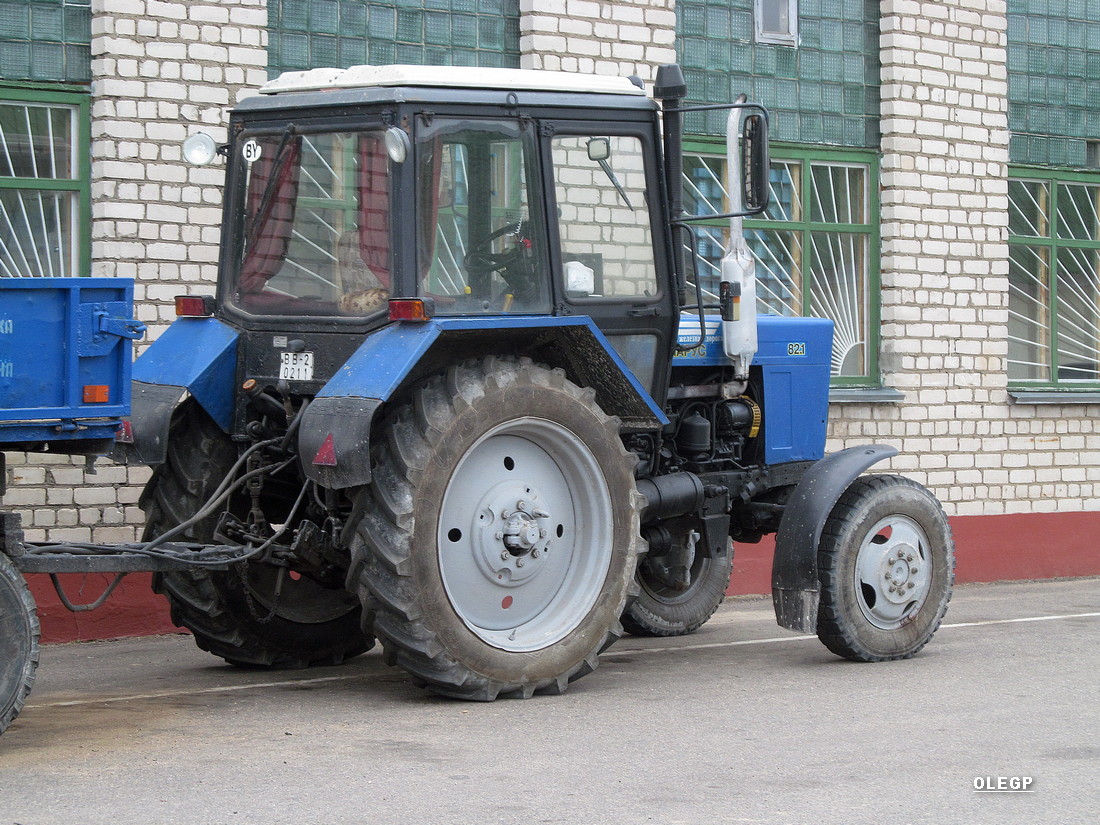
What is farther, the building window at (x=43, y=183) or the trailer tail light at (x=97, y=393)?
the building window at (x=43, y=183)

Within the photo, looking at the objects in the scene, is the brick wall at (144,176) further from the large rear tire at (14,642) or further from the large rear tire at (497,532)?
the large rear tire at (14,642)

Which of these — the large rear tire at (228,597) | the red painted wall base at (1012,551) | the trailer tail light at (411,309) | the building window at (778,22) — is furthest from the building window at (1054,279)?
the trailer tail light at (411,309)

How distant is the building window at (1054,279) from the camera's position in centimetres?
1344

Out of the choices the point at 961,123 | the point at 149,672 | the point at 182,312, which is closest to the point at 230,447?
the point at 182,312

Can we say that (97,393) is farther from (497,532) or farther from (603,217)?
(603,217)

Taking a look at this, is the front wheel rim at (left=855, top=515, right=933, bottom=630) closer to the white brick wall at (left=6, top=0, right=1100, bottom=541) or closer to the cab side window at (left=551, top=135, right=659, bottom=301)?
the cab side window at (left=551, top=135, right=659, bottom=301)

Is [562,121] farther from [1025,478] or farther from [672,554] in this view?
[1025,478]

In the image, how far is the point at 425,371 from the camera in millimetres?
6898

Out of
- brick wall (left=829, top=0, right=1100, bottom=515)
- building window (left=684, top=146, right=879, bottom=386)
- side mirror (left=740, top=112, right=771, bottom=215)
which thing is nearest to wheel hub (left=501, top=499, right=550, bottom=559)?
side mirror (left=740, top=112, right=771, bottom=215)

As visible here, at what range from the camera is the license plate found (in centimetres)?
708

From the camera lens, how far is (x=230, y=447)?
24.3ft

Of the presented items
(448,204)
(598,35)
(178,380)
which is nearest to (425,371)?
(448,204)

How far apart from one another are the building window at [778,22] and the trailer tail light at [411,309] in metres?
6.42

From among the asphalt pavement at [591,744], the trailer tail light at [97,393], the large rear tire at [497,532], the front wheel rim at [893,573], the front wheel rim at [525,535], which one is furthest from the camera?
the front wheel rim at [893,573]
